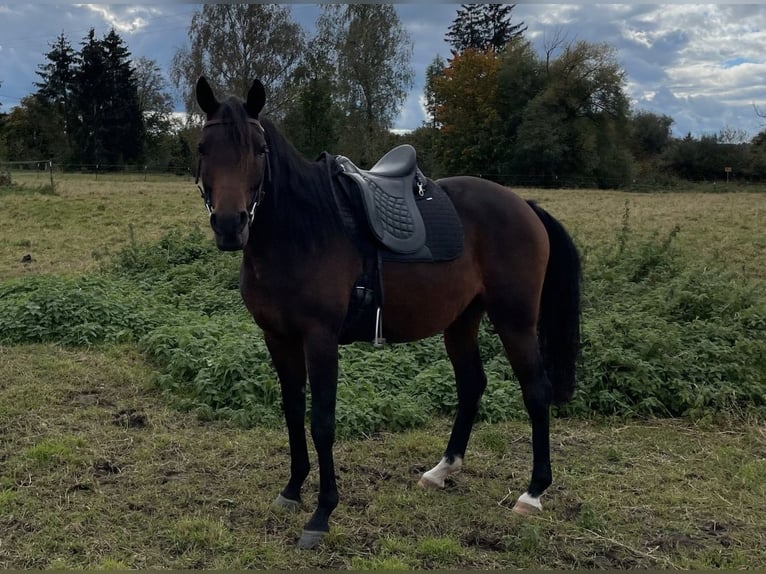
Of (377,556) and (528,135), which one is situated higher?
(528,135)

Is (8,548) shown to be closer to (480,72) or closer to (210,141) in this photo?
(210,141)

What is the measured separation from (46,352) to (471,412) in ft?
14.5

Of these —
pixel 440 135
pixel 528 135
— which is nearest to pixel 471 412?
pixel 528 135

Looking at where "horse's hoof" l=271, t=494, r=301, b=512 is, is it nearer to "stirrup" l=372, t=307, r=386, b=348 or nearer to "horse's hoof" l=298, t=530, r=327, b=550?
"horse's hoof" l=298, t=530, r=327, b=550

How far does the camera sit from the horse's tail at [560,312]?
13.1 ft

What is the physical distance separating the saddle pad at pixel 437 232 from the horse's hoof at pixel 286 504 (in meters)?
1.46

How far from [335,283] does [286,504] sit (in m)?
1.32

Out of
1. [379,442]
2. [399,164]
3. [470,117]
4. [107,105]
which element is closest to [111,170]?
[107,105]

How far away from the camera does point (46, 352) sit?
618cm

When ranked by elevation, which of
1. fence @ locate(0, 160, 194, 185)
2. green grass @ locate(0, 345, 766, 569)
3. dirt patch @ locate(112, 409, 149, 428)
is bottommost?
green grass @ locate(0, 345, 766, 569)

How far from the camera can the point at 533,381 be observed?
3.67m

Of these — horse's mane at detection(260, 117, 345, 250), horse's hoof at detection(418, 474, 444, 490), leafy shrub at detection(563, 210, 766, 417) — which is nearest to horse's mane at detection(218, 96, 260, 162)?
horse's mane at detection(260, 117, 345, 250)

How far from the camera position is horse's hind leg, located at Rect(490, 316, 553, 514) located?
3.64 m

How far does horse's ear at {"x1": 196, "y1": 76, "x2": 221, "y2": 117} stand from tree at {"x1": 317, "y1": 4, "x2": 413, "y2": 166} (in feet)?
89.9
